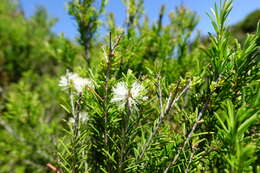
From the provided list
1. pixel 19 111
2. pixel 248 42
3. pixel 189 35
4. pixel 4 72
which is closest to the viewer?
pixel 248 42

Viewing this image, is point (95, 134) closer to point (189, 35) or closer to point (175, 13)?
point (189, 35)

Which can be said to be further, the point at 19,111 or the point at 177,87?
the point at 19,111

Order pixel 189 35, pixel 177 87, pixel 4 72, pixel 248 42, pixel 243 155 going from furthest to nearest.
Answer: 1. pixel 4 72
2. pixel 189 35
3. pixel 248 42
4. pixel 177 87
5. pixel 243 155

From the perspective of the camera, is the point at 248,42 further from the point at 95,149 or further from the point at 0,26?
the point at 0,26

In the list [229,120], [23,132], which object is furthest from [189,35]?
[23,132]

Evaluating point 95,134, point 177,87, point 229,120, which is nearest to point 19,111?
point 95,134

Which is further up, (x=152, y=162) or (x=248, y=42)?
(x=248, y=42)

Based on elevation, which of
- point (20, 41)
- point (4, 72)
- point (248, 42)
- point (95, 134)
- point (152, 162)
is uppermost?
point (20, 41)
